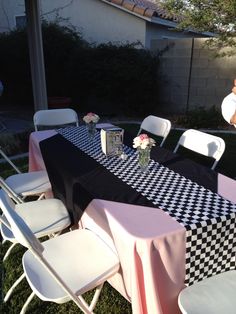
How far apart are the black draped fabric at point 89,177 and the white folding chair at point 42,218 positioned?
0.24 feet

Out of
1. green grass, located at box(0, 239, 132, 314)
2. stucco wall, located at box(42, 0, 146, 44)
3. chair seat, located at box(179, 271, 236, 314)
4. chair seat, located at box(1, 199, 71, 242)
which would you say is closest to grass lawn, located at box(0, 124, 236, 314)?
green grass, located at box(0, 239, 132, 314)

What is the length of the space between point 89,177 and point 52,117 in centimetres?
188

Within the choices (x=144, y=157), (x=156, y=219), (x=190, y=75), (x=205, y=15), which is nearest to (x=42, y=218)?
(x=144, y=157)

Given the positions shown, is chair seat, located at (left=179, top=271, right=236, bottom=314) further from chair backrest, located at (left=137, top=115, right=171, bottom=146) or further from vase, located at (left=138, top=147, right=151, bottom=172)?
chair backrest, located at (left=137, top=115, right=171, bottom=146)

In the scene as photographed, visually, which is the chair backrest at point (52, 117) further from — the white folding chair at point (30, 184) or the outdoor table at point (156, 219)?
the outdoor table at point (156, 219)

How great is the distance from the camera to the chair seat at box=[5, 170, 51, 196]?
264 centimetres

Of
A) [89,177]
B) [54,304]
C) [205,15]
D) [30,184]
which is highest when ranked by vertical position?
[205,15]

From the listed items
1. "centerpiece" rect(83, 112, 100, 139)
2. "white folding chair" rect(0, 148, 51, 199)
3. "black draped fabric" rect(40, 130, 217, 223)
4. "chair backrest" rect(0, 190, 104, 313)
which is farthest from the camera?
"centerpiece" rect(83, 112, 100, 139)

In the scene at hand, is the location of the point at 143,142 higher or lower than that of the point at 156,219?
higher

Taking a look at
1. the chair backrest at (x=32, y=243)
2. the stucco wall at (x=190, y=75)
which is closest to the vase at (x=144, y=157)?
the chair backrest at (x=32, y=243)

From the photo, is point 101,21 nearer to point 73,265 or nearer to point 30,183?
point 30,183

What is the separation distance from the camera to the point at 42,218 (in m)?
2.19

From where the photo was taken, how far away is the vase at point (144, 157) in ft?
6.70

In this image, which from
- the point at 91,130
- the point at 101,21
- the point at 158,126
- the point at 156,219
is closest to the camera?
the point at 156,219
